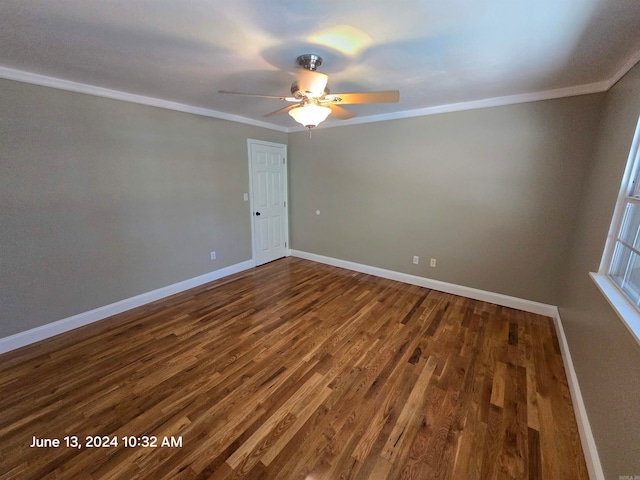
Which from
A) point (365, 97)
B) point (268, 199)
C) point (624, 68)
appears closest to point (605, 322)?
point (624, 68)

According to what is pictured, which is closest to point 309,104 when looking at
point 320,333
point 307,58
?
point 307,58

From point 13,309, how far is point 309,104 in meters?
3.18

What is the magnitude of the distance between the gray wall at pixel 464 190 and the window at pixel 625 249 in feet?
3.56

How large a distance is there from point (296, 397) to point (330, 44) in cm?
247

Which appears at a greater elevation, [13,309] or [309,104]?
[309,104]

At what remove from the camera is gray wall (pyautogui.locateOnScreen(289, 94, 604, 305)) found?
2.65 meters

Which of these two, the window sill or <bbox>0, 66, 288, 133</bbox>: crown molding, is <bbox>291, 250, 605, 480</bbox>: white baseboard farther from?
<bbox>0, 66, 288, 133</bbox>: crown molding

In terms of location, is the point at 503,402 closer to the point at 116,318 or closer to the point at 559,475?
the point at 559,475

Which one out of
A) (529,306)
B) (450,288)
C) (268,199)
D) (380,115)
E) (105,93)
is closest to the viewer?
(105,93)

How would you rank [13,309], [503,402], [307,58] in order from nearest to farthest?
[503,402], [307,58], [13,309]

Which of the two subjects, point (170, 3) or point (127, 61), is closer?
point (170, 3)

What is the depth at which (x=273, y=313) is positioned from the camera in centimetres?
295

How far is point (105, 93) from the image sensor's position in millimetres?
2596

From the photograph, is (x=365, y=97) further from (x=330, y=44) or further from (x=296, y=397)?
(x=296, y=397)
